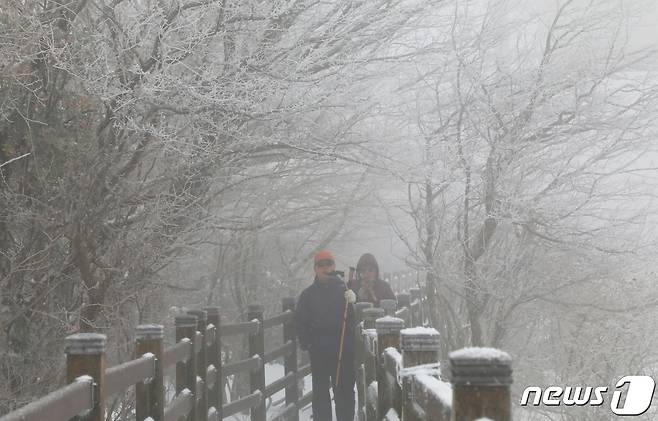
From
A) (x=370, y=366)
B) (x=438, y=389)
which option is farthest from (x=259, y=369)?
(x=438, y=389)

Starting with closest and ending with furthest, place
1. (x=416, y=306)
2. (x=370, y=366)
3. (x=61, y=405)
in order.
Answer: (x=61, y=405) → (x=370, y=366) → (x=416, y=306)

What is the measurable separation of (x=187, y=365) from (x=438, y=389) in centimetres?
401

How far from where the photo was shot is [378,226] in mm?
20531

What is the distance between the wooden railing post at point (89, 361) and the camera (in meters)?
3.52

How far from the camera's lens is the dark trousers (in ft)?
29.6

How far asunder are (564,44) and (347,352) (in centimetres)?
585

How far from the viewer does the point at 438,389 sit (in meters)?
2.78

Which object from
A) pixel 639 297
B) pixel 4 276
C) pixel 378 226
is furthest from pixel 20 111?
pixel 378 226

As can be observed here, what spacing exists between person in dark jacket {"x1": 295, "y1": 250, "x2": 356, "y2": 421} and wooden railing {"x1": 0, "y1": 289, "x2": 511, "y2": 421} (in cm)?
17

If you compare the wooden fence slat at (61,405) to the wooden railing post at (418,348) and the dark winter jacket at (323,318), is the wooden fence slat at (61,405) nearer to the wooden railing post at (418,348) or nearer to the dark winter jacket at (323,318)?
the wooden railing post at (418,348)

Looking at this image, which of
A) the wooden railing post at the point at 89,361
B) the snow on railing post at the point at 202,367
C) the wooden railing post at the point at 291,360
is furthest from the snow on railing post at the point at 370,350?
the wooden railing post at the point at 89,361

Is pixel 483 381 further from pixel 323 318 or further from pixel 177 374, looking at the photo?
pixel 323 318

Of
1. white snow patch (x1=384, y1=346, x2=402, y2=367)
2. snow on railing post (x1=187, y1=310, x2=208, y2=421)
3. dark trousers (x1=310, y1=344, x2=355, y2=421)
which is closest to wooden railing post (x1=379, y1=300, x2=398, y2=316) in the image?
dark trousers (x1=310, y1=344, x2=355, y2=421)

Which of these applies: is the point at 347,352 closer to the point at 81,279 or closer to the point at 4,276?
the point at 81,279
